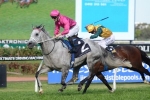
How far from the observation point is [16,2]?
1089 inches

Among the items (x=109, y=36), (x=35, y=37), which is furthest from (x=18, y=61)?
(x=35, y=37)

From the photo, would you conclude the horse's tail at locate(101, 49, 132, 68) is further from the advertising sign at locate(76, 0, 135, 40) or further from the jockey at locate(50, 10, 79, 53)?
the advertising sign at locate(76, 0, 135, 40)

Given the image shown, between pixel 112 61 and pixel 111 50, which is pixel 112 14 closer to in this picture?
pixel 111 50

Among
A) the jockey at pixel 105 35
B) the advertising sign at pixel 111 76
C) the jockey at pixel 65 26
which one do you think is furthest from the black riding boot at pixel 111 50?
the advertising sign at pixel 111 76

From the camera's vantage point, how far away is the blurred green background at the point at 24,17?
2770 cm

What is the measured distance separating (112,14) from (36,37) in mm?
13570

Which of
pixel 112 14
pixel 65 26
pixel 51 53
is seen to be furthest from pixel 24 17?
pixel 51 53

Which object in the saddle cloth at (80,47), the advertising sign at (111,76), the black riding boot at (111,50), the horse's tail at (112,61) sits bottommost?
the advertising sign at (111,76)

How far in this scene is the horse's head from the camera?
44.5ft

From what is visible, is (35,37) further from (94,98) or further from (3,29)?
(3,29)

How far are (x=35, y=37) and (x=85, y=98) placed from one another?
6.55ft

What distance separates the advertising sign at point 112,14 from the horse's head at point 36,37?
1301 centimetres

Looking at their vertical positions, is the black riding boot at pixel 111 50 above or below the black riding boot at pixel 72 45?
below

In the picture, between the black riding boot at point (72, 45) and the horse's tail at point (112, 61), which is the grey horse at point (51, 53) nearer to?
the black riding boot at point (72, 45)
